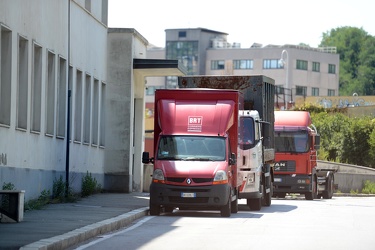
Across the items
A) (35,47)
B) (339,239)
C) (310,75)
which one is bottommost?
(339,239)

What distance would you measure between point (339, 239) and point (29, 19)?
12249 mm

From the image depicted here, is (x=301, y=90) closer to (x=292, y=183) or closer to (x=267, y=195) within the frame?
(x=292, y=183)

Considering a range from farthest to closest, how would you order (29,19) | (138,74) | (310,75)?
1. (310,75)
2. (138,74)
3. (29,19)

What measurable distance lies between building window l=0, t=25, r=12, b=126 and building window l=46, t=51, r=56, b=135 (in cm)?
537

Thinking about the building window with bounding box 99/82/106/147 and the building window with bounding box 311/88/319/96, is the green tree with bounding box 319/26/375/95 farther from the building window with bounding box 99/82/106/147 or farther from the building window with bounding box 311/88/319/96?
the building window with bounding box 99/82/106/147

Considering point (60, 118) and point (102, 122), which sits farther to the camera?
point (102, 122)

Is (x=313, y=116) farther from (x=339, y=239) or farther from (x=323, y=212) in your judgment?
(x=339, y=239)

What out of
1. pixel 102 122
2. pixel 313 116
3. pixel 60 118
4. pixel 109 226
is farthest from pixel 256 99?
pixel 313 116

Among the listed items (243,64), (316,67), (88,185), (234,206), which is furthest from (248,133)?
(316,67)

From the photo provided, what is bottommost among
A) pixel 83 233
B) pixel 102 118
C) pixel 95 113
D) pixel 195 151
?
pixel 83 233

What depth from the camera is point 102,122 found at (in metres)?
44.9

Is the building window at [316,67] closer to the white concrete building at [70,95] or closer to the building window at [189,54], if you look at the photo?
the building window at [189,54]

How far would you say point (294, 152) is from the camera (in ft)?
161

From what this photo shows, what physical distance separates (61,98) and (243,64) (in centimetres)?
12500
